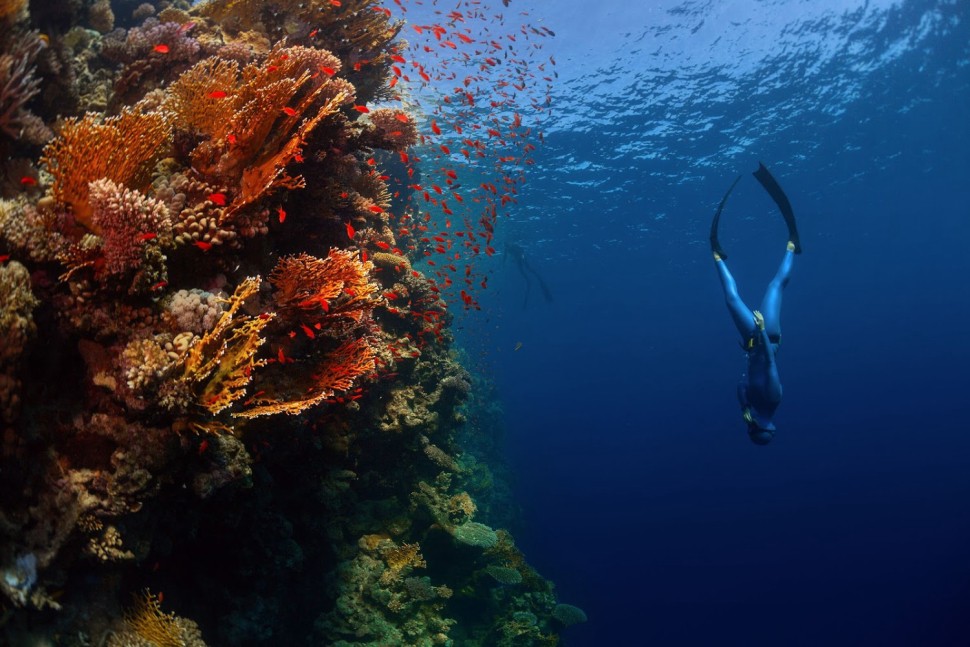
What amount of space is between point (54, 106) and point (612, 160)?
1274 inches

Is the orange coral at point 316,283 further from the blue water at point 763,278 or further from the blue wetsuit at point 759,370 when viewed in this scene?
the blue water at point 763,278

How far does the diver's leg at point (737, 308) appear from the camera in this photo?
34.7 ft

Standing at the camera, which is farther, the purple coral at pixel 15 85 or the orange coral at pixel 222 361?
the purple coral at pixel 15 85

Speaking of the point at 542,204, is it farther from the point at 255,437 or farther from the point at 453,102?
the point at 255,437

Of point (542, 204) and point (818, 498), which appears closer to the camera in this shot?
point (542, 204)

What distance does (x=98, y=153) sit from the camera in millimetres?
2953

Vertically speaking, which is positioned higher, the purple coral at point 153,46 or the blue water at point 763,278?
the blue water at point 763,278

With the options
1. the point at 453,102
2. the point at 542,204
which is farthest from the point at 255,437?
the point at 542,204

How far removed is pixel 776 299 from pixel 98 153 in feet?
42.4

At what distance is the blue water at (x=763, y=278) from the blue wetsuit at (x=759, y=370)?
9148mm

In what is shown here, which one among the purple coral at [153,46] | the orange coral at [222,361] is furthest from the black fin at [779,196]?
the orange coral at [222,361]

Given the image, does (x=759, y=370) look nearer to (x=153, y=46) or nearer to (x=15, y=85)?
(x=153, y=46)

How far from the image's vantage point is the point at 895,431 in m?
75.6

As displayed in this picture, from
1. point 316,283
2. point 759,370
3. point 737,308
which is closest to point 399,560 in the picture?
point 316,283
